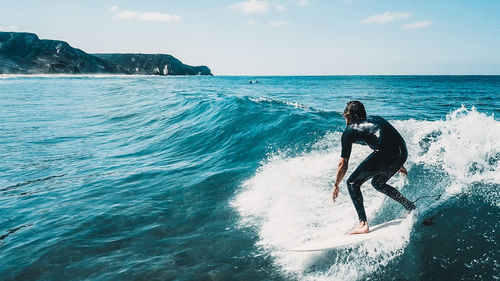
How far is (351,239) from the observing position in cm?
445

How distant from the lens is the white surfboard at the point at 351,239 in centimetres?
435

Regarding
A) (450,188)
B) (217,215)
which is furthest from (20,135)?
(450,188)

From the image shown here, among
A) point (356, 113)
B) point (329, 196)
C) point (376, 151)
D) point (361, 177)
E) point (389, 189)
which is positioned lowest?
point (329, 196)

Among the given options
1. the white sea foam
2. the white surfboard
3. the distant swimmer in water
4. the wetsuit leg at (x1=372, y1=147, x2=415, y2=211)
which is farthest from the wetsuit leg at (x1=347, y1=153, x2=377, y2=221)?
the white sea foam

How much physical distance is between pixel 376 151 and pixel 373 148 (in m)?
0.06

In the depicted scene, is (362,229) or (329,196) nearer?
(362,229)

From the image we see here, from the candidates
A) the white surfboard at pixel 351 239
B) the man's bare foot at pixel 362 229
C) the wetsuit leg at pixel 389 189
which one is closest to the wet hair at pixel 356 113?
the wetsuit leg at pixel 389 189

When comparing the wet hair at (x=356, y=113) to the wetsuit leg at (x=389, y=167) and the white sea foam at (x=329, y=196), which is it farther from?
the white sea foam at (x=329, y=196)

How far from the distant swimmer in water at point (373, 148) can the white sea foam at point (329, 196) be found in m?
0.54

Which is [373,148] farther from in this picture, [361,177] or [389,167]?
[361,177]

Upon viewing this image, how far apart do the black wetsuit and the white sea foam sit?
711 mm

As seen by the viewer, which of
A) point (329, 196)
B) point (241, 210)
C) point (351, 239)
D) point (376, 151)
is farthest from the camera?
point (329, 196)

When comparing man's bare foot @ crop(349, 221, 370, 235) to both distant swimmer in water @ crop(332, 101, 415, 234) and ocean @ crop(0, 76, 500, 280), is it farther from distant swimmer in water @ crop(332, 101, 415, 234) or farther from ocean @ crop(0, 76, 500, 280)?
ocean @ crop(0, 76, 500, 280)

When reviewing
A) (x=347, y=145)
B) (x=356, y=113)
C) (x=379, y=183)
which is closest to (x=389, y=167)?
(x=379, y=183)
